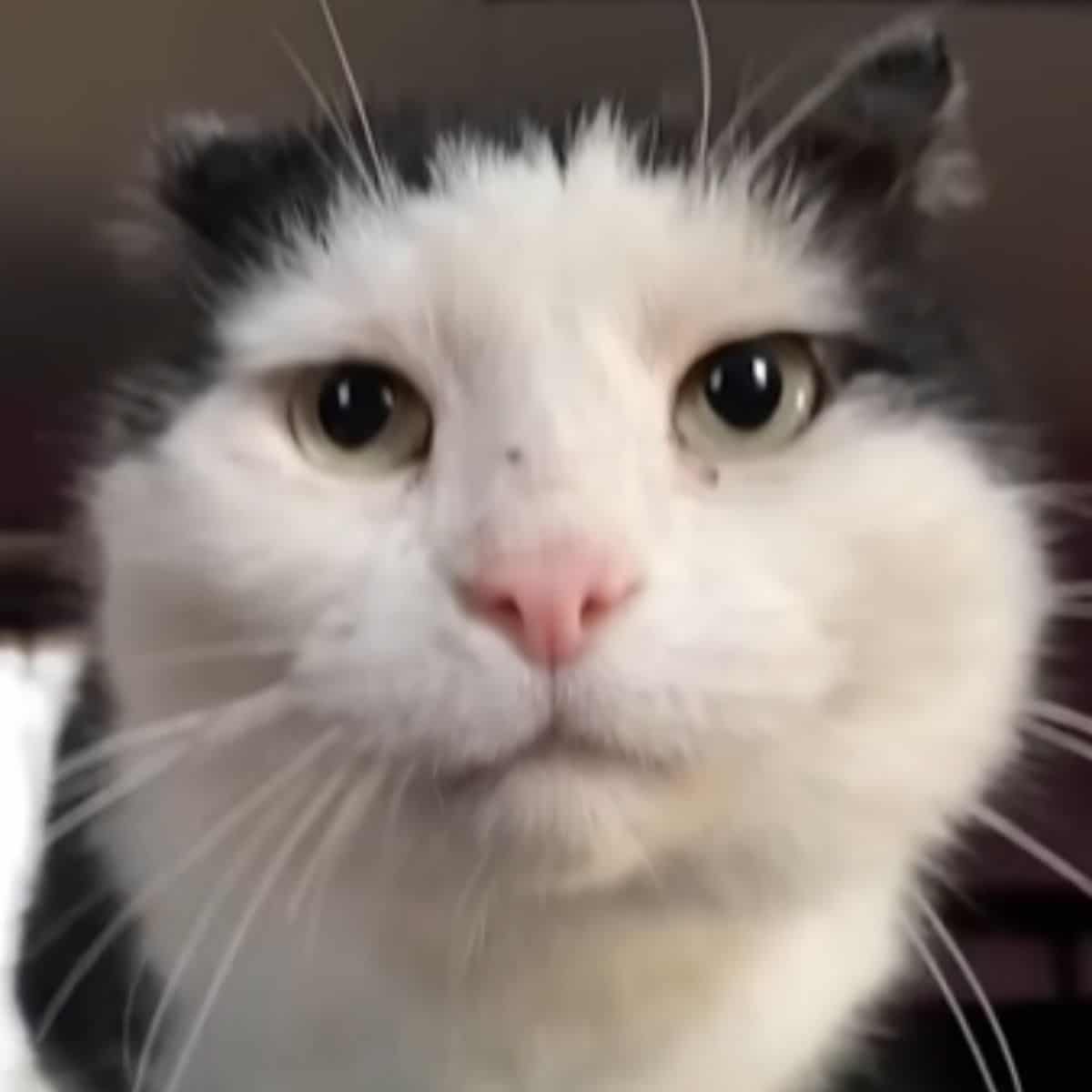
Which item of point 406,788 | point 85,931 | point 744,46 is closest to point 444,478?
point 406,788

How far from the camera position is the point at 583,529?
24.5 inches

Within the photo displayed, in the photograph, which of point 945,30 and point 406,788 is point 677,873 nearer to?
point 406,788

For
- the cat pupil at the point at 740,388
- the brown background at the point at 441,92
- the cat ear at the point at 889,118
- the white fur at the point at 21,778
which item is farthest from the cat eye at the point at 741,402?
the white fur at the point at 21,778

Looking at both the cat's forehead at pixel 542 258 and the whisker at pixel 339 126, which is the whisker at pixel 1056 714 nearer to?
the cat's forehead at pixel 542 258

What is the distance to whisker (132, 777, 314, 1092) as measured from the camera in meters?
0.71

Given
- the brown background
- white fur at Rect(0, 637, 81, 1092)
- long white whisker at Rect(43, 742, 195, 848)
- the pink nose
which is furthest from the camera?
the brown background

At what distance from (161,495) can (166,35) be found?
0.45 m

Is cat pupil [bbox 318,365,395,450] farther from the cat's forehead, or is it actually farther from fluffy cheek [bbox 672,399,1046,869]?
fluffy cheek [bbox 672,399,1046,869]

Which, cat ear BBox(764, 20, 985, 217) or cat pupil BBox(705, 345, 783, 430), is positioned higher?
cat ear BBox(764, 20, 985, 217)

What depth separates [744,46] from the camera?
1068 mm

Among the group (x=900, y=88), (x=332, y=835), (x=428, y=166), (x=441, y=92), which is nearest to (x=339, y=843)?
(x=332, y=835)

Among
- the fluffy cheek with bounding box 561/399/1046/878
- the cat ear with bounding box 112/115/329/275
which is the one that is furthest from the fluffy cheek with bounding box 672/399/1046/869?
the cat ear with bounding box 112/115/329/275

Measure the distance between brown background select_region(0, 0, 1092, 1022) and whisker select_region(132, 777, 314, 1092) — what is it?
0.77ft

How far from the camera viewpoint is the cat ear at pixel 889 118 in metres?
0.79
